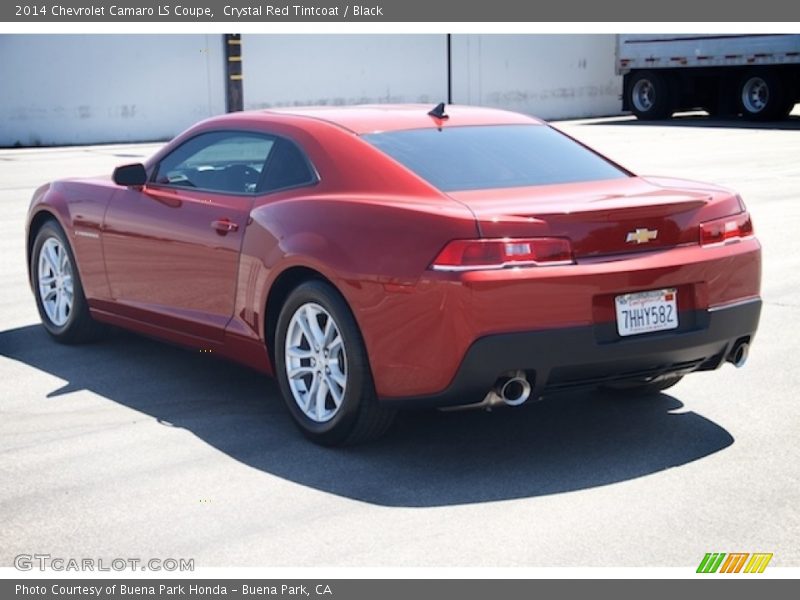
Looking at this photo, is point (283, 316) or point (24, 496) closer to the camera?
point (24, 496)

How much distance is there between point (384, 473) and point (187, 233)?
1.85 metres

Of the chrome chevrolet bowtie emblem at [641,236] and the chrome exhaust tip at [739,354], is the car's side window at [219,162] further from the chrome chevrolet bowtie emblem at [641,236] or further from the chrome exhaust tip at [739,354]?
the chrome exhaust tip at [739,354]

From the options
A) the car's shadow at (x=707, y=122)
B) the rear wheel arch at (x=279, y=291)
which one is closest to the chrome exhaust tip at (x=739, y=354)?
the rear wheel arch at (x=279, y=291)

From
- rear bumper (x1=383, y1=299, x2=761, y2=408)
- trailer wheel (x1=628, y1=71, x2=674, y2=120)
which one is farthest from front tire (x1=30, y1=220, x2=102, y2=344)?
trailer wheel (x1=628, y1=71, x2=674, y2=120)

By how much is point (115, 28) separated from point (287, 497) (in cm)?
2718

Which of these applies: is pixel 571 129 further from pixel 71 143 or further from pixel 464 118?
pixel 464 118

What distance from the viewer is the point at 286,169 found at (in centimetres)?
652

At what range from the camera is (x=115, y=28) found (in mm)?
31109

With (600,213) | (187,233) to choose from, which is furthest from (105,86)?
(600,213)

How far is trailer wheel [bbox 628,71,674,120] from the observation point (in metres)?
35.6

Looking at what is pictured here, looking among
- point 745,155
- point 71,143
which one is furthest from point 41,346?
point 71,143

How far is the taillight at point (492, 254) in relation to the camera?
5.43 meters

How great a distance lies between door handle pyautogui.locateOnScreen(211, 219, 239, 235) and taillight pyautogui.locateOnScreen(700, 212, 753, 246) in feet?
6.98

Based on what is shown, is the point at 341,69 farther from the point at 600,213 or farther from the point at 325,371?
the point at 600,213
